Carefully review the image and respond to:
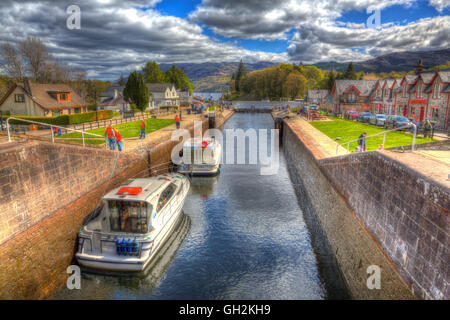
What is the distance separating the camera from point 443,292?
602 cm

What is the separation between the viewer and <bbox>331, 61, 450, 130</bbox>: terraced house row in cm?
3066

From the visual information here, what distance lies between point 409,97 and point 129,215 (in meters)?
39.5

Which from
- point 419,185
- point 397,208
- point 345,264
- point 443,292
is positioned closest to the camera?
point 443,292

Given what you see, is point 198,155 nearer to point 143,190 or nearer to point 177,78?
point 143,190

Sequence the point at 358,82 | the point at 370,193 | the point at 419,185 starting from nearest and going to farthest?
the point at 419,185, the point at 370,193, the point at 358,82

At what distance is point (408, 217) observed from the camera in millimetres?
7668

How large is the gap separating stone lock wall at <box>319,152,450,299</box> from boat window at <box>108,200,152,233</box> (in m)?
8.79

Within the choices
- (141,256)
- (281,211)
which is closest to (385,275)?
(141,256)

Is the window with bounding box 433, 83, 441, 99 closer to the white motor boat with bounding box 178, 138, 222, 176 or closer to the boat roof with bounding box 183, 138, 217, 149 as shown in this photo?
the boat roof with bounding box 183, 138, 217, 149

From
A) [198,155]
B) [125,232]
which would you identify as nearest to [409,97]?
[198,155]

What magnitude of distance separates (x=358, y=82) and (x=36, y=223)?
64514 millimetres

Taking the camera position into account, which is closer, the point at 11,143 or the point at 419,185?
the point at 419,185

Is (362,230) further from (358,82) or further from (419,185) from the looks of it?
(358,82)

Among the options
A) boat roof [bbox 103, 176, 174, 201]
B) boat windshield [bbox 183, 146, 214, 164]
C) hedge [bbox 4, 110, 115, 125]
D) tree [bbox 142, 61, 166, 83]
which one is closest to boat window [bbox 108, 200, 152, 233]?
boat roof [bbox 103, 176, 174, 201]
